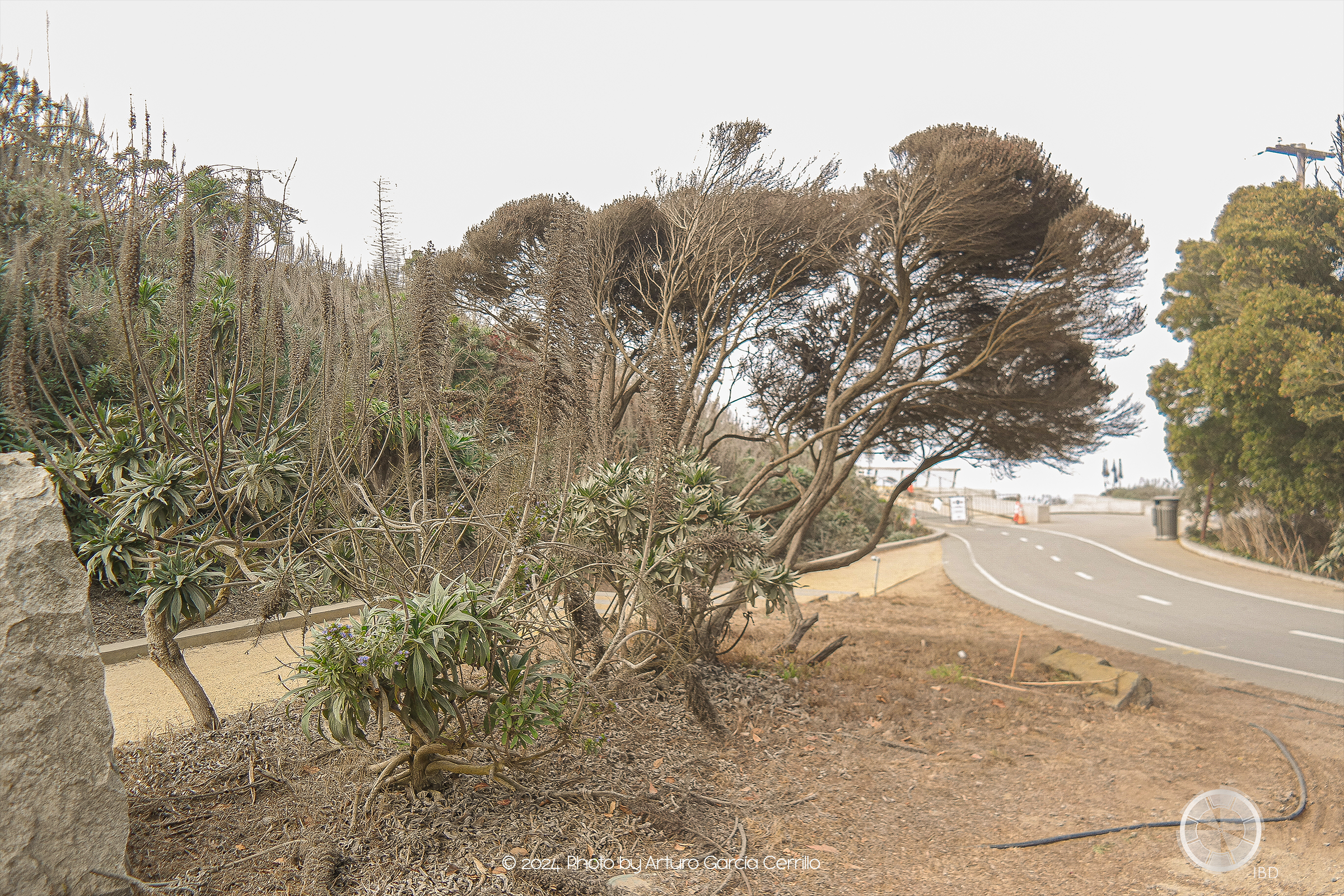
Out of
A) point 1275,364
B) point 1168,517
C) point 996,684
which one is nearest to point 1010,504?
point 1168,517

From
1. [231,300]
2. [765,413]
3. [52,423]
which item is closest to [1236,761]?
[765,413]

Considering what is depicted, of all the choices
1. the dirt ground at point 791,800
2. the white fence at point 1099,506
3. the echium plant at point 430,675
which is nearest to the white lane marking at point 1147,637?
the dirt ground at point 791,800

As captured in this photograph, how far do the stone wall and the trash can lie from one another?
23.9 metres

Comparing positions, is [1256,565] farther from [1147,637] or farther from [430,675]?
[430,675]

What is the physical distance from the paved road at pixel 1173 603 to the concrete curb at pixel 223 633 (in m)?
9.66

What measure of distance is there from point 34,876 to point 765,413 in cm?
800

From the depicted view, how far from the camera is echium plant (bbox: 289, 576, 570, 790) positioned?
2783mm

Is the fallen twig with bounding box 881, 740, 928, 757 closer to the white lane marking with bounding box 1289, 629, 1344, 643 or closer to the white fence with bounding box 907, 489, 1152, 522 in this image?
the white lane marking with bounding box 1289, 629, 1344, 643

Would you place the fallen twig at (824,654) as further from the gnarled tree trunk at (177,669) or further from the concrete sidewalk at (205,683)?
the gnarled tree trunk at (177,669)

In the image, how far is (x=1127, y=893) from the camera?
356cm

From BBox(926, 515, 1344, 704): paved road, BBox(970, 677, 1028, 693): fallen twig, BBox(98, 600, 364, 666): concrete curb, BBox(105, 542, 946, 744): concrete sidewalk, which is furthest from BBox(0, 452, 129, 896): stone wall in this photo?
→ BBox(926, 515, 1344, 704): paved road

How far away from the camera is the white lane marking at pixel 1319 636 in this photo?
9.45m

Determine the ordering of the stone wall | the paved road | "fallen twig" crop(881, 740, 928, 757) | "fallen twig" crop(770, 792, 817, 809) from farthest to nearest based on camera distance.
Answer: the paved road
"fallen twig" crop(881, 740, 928, 757)
"fallen twig" crop(770, 792, 817, 809)
the stone wall

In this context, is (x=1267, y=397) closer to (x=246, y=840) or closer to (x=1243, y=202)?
(x=1243, y=202)
